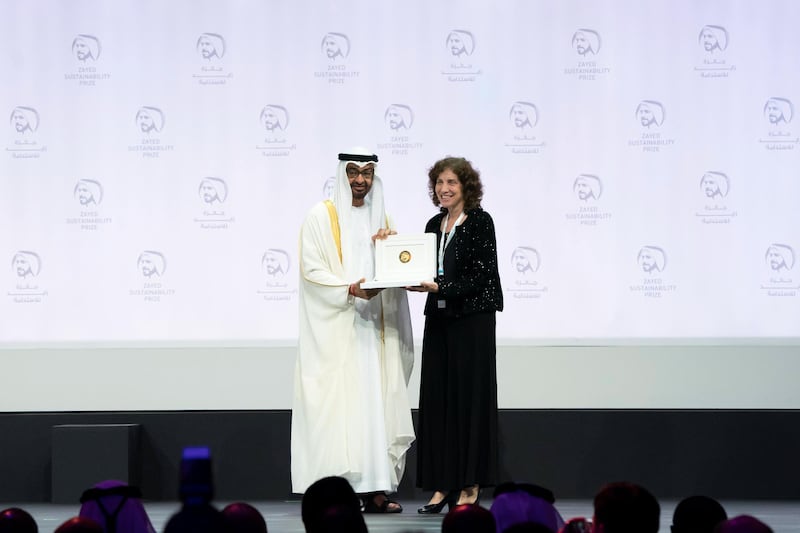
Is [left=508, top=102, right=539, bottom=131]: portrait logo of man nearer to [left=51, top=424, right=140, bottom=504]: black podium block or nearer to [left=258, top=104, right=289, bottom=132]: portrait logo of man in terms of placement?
[left=258, top=104, right=289, bottom=132]: portrait logo of man

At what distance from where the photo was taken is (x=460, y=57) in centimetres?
644

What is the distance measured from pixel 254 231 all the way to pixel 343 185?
46.7 inches

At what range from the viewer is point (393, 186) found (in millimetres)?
6430

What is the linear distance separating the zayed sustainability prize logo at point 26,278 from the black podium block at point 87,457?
0.77 meters

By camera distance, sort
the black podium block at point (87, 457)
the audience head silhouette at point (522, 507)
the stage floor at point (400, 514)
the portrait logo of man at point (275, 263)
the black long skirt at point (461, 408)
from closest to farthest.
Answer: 1. the audience head silhouette at point (522, 507)
2. the stage floor at point (400, 514)
3. the black long skirt at point (461, 408)
4. the black podium block at point (87, 457)
5. the portrait logo of man at point (275, 263)

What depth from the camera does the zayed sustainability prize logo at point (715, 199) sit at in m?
6.39

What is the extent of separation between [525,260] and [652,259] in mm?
704

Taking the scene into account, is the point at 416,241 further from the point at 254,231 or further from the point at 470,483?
the point at 254,231

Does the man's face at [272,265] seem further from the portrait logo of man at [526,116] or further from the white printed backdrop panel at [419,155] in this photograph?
the portrait logo of man at [526,116]

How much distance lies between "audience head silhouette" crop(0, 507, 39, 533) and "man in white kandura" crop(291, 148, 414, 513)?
276 centimetres

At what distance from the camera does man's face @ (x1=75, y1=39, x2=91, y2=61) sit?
6.55 metres

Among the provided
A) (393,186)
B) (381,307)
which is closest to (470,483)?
(381,307)

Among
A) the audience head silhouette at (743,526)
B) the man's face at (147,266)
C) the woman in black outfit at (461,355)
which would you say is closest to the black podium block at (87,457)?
the man's face at (147,266)

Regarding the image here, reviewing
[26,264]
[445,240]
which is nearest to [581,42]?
[445,240]
